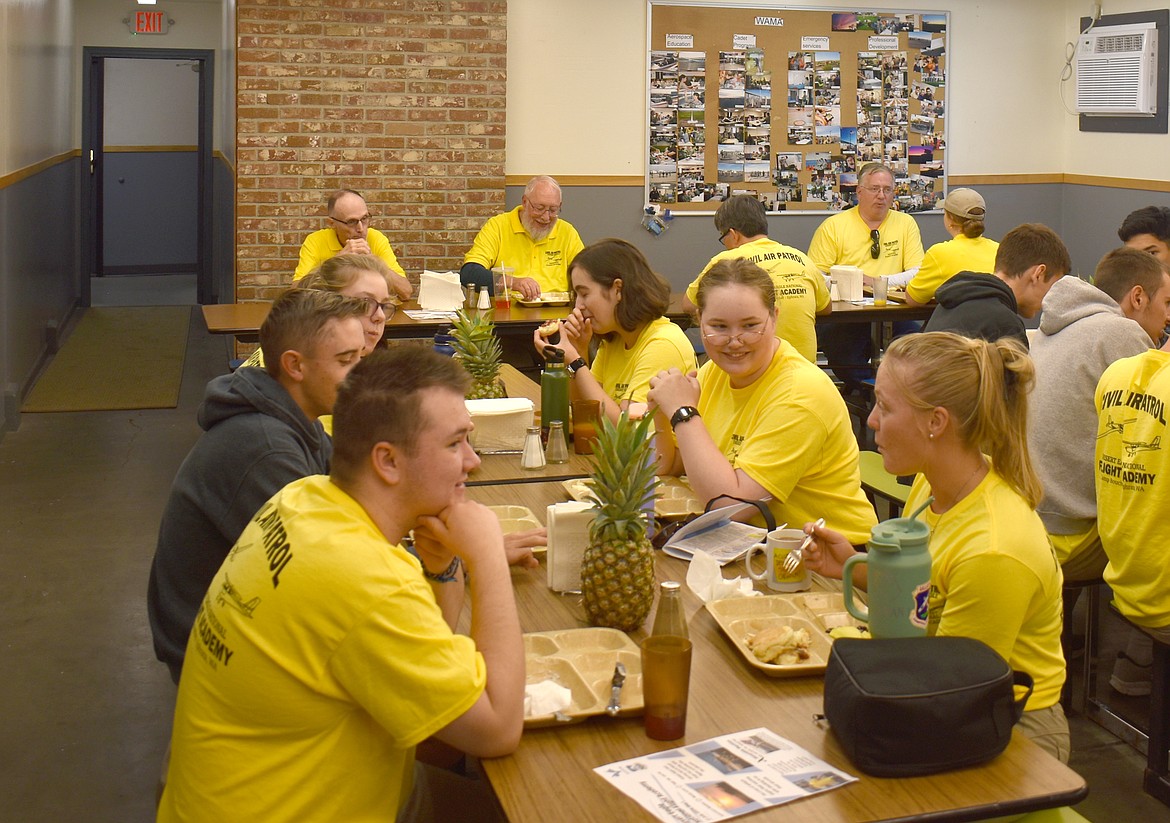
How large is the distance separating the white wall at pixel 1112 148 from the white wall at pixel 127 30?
7.87 metres

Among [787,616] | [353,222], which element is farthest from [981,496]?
[353,222]

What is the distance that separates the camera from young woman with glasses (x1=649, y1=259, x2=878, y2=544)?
2.91 m

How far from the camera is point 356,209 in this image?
262 inches

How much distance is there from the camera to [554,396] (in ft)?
12.1

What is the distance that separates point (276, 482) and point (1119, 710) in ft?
8.59

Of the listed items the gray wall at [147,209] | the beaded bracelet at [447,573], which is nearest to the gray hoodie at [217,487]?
the beaded bracelet at [447,573]

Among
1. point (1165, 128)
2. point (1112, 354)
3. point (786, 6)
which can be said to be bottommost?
point (1112, 354)

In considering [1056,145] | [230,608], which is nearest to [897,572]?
[230,608]

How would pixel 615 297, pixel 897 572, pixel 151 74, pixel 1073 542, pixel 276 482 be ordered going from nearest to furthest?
pixel 897 572, pixel 276 482, pixel 1073 542, pixel 615 297, pixel 151 74

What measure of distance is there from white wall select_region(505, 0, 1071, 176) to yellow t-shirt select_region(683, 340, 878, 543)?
5463mm

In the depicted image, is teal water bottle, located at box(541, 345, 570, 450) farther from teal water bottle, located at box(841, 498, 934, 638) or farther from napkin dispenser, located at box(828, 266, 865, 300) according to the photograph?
napkin dispenser, located at box(828, 266, 865, 300)

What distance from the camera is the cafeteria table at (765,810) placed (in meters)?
1.61

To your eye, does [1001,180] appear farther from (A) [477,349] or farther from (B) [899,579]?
(B) [899,579]

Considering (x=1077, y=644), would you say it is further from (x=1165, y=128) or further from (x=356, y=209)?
(x=1165, y=128)
